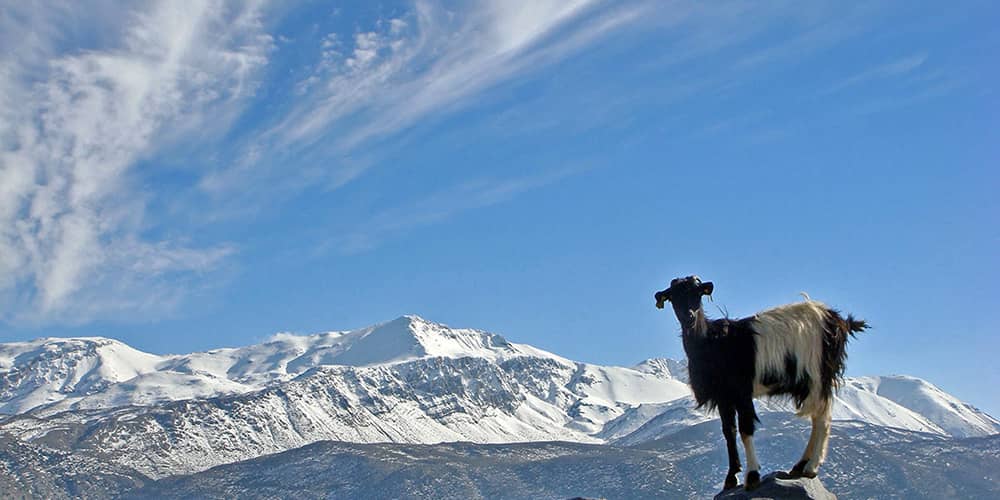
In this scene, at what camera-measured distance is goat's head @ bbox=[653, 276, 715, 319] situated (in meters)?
20.4

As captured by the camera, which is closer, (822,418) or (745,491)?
(745,491)

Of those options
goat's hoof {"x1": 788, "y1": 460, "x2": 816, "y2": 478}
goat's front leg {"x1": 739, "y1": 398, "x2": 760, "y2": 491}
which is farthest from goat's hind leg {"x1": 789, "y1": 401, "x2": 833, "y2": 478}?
goat's front leg {"x1": 739, "y1": 398, "x2": 760, "y2": 491}

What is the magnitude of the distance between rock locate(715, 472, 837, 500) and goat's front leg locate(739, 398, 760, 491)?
0.45 ft

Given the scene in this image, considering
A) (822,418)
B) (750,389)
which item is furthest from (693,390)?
(822,418)

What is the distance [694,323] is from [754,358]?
1225 mm

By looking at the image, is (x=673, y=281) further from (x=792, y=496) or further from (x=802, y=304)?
(x=792, y=496)

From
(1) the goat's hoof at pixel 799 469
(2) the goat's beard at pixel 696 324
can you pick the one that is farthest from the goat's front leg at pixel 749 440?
(2) the goat's beard at pixel 696 324

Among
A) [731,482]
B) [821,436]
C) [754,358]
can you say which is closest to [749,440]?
[731,482]

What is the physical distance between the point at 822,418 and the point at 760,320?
215 centimetres

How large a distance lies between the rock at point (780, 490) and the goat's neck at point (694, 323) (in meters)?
2.66

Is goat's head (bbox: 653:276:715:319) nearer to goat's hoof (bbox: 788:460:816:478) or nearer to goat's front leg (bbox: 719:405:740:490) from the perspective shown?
goat's front leg (bbox: 719:405:740:490)

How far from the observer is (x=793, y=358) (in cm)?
2058

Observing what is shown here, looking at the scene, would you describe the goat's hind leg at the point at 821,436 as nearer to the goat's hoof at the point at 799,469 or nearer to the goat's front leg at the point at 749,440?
the goat's hoof at the point at 799,469

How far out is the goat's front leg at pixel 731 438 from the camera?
792 inches
